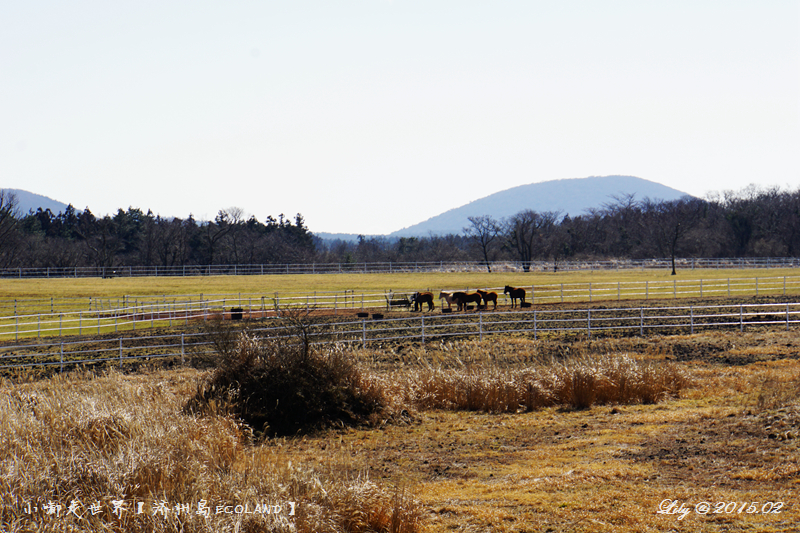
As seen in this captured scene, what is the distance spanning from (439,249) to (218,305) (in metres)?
78.6

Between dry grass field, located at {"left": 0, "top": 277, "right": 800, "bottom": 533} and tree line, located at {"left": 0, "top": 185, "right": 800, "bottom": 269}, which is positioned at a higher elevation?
tree line, located at {"left": 0, "top": 185, "right": 800, "bottom": 269}

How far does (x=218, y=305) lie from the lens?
3691 centimetres

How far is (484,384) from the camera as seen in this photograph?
1145cm

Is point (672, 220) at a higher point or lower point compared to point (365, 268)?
higher

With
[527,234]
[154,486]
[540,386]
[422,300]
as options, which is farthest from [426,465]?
[527,234]

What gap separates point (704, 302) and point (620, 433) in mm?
26906

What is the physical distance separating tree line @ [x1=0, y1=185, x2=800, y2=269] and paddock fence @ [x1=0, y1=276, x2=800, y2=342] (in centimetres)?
3337

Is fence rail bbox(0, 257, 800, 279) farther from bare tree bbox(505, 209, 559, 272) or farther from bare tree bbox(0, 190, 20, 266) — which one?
bare tree bbox(505, 209, 559, 272)

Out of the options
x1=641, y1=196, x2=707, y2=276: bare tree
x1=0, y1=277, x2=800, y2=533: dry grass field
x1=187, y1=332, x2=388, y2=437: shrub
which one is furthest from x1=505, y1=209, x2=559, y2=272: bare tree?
x1=187, y1=332, x2=388, y2=437: shrub

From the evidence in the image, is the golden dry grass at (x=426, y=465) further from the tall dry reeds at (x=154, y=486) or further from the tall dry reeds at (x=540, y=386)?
the tall dry reeds at (x=540, y=386)

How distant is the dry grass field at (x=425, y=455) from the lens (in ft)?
16.6

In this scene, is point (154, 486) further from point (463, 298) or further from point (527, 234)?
point (527, 234)

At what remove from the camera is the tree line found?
3216 inches

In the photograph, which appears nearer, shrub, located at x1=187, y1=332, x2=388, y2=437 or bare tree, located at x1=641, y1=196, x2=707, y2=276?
shrub, located at x1=187, y1=332, x2=388, y2=437
